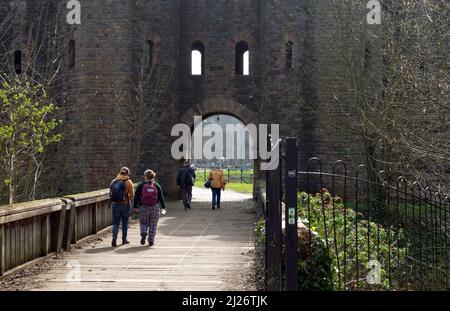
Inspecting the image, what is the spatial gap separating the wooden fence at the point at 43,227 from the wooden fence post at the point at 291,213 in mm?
4084

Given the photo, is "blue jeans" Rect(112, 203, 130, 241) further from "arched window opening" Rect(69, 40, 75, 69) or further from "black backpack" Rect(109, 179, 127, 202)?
"arched window opening" Rect(69, 40, 75, 69)

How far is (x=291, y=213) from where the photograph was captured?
4641 mm

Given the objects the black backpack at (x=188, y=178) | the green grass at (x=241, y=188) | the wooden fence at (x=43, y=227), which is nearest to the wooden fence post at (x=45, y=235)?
the wooden fence at (x=43, y=227)

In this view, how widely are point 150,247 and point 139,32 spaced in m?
12.0

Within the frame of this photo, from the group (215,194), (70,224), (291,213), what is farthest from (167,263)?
(215,194)

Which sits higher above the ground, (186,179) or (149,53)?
(149,53)

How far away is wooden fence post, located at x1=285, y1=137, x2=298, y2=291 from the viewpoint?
4594 mm

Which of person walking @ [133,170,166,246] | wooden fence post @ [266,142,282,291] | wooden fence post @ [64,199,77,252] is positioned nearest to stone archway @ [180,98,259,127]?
person walking @ [133,170,166,246]

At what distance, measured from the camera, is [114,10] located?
1981 cm

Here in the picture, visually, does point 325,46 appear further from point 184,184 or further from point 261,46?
point 184,184

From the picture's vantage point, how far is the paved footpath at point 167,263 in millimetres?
7145

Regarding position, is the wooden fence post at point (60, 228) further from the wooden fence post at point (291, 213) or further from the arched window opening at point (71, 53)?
the arched window opening at point (71, 53)

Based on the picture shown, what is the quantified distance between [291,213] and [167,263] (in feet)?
14.5

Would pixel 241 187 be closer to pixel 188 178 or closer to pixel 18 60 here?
pixel 18 60
